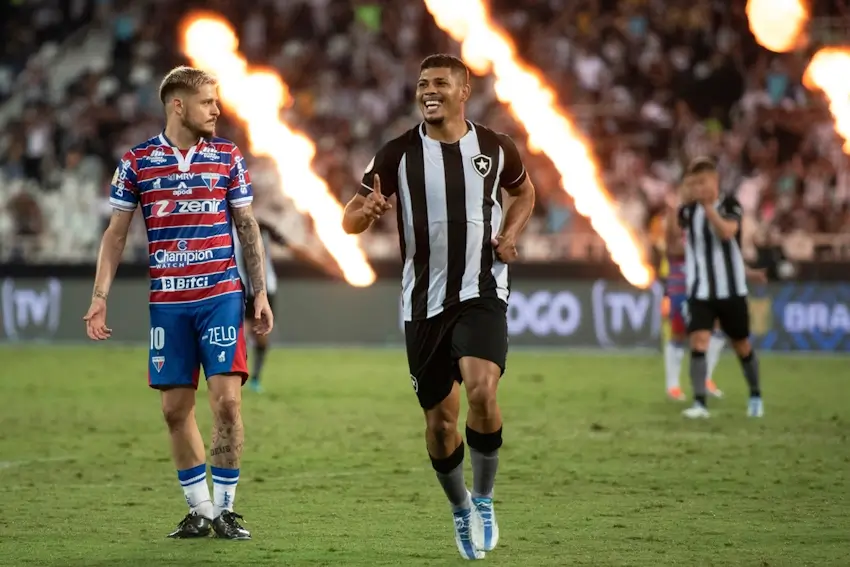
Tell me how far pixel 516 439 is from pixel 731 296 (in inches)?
104

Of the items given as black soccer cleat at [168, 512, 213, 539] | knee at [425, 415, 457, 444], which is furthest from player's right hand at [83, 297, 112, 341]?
knee at [425, 415, 457, 444]

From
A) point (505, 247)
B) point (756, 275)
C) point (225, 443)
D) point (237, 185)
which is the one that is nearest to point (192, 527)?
point (225, 443)

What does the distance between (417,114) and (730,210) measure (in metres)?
13.4

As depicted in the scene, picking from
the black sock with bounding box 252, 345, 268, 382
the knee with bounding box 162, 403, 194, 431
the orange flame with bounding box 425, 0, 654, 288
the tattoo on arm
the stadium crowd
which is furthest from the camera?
the stadium crowd

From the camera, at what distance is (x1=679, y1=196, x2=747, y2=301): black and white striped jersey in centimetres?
1365

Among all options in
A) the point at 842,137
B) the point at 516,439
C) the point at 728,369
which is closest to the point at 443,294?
the point at 516,439

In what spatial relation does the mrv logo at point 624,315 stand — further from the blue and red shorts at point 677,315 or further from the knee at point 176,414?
the knee at point 176,414

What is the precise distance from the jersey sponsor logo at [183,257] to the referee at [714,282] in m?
6.81

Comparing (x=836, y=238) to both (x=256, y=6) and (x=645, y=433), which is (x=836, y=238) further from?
(x=256, y=6)

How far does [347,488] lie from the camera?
30.9ft

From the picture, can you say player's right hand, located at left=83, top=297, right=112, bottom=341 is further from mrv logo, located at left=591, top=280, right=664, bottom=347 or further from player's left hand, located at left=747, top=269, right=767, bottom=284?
mrv logo, located at left=591, top=280, right=664, bottom=347

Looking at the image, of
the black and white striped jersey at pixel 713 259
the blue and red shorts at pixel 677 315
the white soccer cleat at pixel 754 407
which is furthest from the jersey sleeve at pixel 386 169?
the blue and red shorts at pixel 677 315

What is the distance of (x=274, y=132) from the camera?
2653 cm

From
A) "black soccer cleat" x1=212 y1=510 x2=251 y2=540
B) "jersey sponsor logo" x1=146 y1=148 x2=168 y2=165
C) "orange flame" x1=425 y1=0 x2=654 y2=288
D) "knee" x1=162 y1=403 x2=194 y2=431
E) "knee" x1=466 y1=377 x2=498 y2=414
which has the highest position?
"orange flame" x1=425 y1=0 x2=654 y2=288
